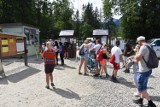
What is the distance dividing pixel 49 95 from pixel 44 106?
123 cm

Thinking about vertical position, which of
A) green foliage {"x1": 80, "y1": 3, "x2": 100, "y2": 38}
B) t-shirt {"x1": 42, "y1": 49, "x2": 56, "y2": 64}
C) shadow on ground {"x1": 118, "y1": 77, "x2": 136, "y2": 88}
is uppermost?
green foliage {"x1": 80, "y1": 3, "x2": 100, "y2": 38}

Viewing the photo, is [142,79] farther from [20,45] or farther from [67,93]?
[20,45]

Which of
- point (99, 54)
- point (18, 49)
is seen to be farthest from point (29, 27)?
A: point (99, 54)

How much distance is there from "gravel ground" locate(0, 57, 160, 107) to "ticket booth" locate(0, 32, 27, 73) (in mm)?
1711

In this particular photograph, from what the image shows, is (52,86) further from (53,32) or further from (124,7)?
(53,32)

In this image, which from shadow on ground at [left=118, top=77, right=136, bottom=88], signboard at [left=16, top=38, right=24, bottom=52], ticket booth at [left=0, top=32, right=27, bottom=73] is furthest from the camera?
signboard at [left=16, top=38, right=24, bottom=52]

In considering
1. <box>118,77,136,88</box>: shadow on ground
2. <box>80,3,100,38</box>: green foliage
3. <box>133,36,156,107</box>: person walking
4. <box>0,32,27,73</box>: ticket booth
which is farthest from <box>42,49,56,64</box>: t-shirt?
<box>80,3,100,38</box>: green foliage

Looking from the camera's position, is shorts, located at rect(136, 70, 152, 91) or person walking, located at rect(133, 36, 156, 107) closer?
person walking, located at rect(133, 36, 156, 107)

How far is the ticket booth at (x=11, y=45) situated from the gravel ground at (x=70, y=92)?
1711mm

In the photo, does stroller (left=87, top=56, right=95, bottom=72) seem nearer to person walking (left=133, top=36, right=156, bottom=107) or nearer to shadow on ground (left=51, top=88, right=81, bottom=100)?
shadow on ground (left=51, top=88, right=81, bottom=100)

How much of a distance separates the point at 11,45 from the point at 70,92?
641 cm

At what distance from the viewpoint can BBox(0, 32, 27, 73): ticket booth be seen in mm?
13080

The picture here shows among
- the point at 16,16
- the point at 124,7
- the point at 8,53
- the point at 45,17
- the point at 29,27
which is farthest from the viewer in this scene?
the point at 45,17

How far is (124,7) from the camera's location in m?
35.5
